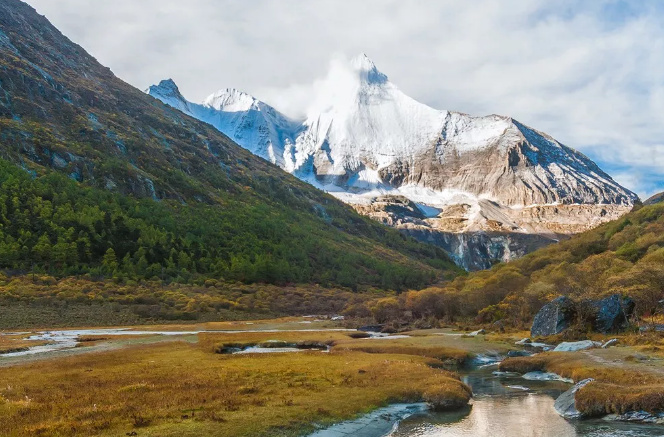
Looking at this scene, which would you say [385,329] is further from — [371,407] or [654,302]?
Result: [371,407]

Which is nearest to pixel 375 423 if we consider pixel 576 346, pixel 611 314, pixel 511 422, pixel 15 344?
pixel 511 422

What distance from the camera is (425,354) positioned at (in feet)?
190

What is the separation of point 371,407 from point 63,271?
116403 mm

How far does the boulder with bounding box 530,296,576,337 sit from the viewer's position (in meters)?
67.3

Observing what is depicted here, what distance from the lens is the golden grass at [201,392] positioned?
2412 centimetres

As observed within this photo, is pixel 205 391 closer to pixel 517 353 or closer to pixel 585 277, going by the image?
pixel 517 353

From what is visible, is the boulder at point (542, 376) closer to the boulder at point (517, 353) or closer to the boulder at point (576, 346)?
the boulder at point (517, 353)

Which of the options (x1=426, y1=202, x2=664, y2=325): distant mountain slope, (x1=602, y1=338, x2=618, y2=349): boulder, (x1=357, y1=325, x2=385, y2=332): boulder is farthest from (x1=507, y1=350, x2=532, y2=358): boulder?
(x1=357, y1=325, x2=385, y2=332): boulder

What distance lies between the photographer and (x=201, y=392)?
31531 millimetres

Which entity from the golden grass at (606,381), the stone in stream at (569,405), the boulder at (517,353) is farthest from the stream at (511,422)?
the boulder at (517,353)

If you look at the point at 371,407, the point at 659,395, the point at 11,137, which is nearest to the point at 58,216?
the point at 11,137

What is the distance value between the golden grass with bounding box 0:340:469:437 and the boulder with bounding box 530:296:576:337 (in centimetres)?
2586

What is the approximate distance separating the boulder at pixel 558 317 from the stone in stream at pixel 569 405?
3547cm

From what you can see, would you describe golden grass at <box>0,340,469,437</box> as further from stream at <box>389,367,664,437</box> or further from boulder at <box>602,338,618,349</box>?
boulder at <box>602,338,618,349</box>
